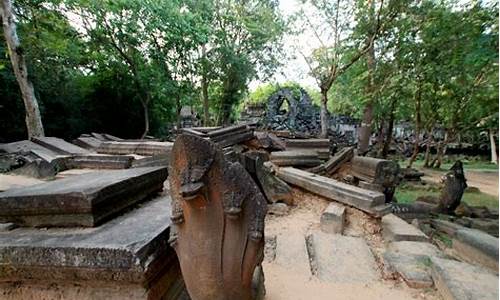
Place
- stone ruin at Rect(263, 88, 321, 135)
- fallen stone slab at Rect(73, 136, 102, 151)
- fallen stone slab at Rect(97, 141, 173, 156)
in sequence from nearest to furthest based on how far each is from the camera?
1. fallen stone slab at Rect(97, 141, 173, 156)
2. fallen stone slab at Rect(73, 136, 102, 151)
3. stone ruin at Rect(263, 88, 321, 135)

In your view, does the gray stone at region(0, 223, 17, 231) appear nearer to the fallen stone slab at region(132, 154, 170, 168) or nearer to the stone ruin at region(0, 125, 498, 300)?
the stone ruin at region(0, 125, 498, 300)

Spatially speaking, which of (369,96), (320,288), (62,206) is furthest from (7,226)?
(369,96)

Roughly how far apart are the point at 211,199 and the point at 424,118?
1292 cm

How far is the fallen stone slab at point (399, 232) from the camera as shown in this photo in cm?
285

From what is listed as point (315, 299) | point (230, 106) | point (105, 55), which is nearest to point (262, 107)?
point (230, 106)

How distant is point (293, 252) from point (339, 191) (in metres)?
1.36

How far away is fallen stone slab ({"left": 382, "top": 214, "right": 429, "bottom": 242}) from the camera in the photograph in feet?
9.36

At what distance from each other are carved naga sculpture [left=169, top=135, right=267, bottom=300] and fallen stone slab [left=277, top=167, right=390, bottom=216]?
8.10 ft

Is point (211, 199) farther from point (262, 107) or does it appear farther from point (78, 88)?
point (262, 107)

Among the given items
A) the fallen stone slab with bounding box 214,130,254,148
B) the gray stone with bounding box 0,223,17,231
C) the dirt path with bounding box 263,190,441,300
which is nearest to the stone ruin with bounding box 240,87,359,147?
the fallen stone slab with bounding box 214,130,254,148

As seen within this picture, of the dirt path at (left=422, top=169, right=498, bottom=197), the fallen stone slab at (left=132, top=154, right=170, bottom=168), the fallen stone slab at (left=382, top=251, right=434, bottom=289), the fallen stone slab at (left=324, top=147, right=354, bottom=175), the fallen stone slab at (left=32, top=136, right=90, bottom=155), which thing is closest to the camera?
the fallen stone slab at (left=382, top=251, right=434, bottom=289)

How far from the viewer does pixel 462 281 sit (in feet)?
5.54

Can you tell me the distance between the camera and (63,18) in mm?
7582

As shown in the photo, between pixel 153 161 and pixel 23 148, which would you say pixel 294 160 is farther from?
pixel 23 148
